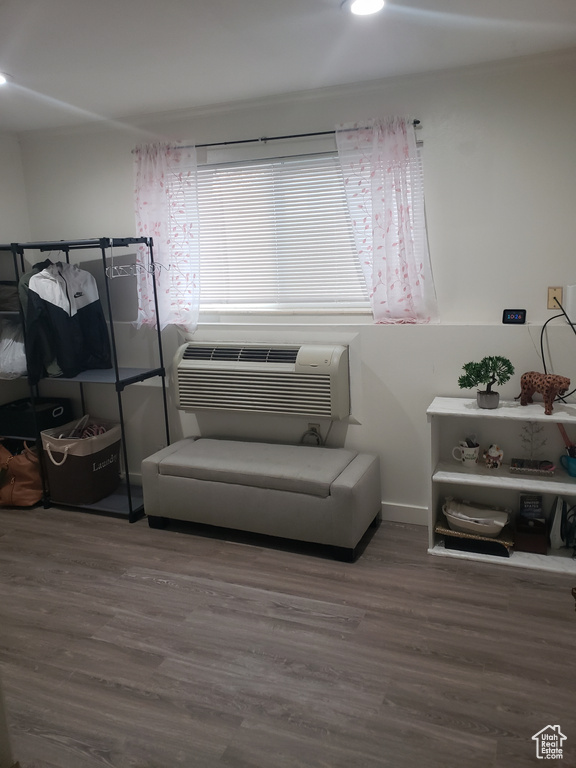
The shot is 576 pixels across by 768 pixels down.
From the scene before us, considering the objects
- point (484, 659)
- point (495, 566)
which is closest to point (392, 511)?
point (495, 566)

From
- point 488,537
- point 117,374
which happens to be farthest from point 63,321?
point 488,537

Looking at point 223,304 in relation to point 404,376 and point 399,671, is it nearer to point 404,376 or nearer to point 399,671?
point 404,376

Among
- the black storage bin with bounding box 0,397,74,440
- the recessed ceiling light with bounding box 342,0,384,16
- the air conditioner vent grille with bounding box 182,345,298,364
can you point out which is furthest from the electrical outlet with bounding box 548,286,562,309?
the black storage bin with bounding box 0,397,74,440

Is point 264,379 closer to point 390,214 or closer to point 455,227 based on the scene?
point 390,214

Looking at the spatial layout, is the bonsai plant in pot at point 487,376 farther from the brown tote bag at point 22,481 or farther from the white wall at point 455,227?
the brown tote bag at point 22,481

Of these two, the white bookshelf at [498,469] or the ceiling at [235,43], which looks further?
the white bookshelf at [498,469]

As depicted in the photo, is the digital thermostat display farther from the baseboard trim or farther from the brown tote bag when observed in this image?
the brown tote bag

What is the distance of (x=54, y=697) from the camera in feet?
7.15

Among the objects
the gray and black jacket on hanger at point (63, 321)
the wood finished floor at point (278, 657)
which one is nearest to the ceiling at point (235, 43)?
the gray and black jacket on hanger at point (63, 321)

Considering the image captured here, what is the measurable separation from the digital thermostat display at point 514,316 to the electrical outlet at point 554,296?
0.13 meters

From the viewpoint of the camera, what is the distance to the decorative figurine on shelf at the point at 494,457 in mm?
3100

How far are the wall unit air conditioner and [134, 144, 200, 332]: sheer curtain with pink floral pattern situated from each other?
0.29 metres

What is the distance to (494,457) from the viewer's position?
10.2 ft

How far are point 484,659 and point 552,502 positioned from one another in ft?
3.69
